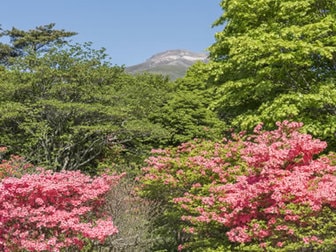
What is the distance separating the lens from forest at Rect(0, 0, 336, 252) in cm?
768

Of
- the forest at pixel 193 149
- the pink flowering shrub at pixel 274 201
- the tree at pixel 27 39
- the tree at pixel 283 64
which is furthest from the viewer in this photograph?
the tree at pixel 27 39

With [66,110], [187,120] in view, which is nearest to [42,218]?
[66,110]

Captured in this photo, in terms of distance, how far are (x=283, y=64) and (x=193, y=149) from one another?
421cm

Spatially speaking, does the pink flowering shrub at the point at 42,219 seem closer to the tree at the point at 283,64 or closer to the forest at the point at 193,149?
the forest at the point at 193,149

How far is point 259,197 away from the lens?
765 cm

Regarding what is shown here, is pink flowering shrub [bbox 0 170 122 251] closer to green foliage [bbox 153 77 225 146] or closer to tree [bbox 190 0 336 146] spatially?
tree [bbox 190 0 336 146]

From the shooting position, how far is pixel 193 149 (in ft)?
41.9

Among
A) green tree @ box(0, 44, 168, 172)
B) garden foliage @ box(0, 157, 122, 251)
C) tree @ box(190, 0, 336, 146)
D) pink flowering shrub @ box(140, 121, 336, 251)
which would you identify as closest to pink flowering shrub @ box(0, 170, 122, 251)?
garden foliage @ box(0, 157, 122, 251)

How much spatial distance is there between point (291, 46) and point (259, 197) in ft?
19.1

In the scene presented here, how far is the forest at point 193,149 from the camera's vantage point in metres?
7.68

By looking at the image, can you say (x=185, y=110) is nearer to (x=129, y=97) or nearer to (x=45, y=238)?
→ (x=129, y=97)

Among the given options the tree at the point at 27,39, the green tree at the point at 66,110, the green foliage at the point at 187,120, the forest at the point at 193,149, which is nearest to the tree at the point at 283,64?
A: the forest at the point at 193,149

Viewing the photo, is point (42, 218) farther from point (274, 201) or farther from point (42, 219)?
point (274, 201)

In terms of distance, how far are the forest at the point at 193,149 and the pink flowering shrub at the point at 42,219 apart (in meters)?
0.03
